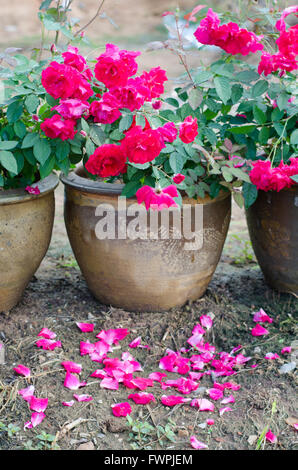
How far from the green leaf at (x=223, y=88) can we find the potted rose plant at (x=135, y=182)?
0.10m

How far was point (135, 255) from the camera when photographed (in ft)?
7.25

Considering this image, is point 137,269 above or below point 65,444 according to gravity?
Result: above

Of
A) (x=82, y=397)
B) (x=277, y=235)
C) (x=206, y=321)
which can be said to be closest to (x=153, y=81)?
(x=277, y=235)

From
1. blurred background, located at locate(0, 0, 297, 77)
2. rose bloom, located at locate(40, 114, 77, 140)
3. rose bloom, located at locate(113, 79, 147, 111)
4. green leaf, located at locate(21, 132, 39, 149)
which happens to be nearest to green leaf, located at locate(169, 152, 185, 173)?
rose bloom, located at locate(113, 79, 147, 111)

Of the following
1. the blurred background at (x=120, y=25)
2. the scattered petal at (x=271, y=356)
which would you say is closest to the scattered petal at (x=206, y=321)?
the scattered petal at (x=271, y=356)

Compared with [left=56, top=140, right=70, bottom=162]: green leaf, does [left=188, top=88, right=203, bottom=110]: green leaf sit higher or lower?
higher

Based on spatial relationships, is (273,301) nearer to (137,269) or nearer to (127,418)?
(137,269)

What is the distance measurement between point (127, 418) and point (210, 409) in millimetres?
272

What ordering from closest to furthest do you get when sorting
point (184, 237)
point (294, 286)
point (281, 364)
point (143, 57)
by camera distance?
point (281, 364) < point (184, 237) < point (294, 286) < point (143, 57)

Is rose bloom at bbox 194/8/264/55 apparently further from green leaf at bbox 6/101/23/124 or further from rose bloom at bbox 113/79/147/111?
green leaf at bbox 6/101/23/124

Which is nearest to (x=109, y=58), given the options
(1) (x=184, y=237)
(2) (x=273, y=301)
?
(1) (x=184, y=237)

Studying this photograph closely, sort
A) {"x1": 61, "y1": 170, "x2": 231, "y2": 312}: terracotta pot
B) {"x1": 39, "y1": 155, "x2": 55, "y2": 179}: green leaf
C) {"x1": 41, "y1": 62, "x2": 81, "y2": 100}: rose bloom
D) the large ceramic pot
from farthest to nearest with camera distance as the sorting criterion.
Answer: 1. the large ceramic pot
2. {"x1": 61, "y1": 170, "x2": 231, "y2": 312}: terracotta pot
3. {"x1": 39, "y1": 155, "x2": 55, "y2": 179}: green leaf
4. {"x1": 41, "y1": 62, "x2": 81, "y2": 100}: rose bloom

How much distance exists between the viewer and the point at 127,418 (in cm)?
179

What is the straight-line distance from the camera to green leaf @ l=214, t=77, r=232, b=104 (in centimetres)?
199
